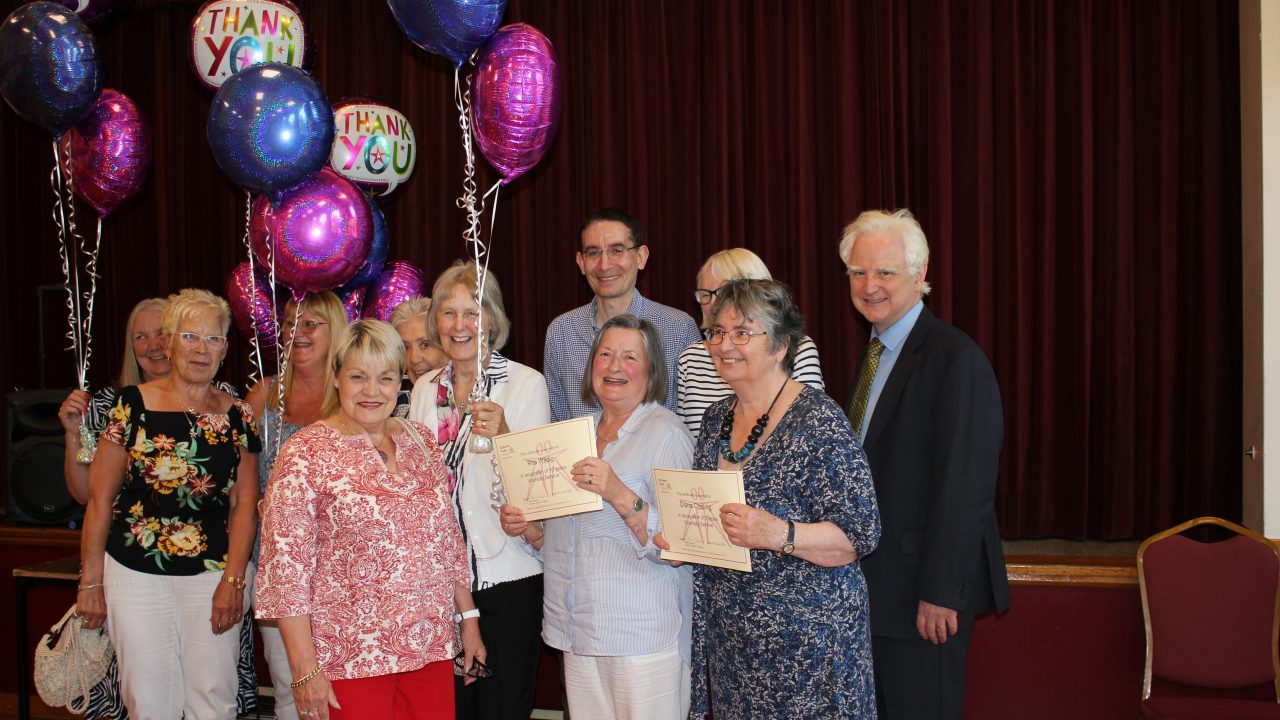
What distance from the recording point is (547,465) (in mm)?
2256

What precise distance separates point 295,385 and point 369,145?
108cm

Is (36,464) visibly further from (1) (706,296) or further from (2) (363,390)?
(1) (706,296)

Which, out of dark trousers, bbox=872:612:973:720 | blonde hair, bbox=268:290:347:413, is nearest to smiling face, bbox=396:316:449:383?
blonde hair, bbox=268:290:347:413

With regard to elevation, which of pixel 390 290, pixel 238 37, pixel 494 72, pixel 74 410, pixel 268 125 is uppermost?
pixel 238 37

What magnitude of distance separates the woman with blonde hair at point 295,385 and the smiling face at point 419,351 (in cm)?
24

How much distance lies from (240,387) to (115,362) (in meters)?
0.86

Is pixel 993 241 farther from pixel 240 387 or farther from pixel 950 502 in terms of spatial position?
pixel 240 387

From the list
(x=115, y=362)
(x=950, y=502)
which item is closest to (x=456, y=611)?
(x=950, y=502)

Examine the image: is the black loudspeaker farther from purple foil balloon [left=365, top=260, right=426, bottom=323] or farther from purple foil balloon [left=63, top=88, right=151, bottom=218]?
purple foil balloon [left=365, top=260, right=426, bottom=323]

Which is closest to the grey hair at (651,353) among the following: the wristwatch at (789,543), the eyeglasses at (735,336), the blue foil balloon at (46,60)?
the eyeglasses at (735,336)

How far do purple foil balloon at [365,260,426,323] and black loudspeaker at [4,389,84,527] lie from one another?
182cm

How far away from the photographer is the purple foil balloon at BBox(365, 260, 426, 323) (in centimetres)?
384

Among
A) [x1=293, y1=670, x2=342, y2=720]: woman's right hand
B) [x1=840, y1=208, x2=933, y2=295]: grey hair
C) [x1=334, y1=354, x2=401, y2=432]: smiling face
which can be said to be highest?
[x1=840, y1=208, x2=933, y2=295]: grey hair

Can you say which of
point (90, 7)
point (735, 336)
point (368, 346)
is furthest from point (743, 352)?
point (90, 7)
